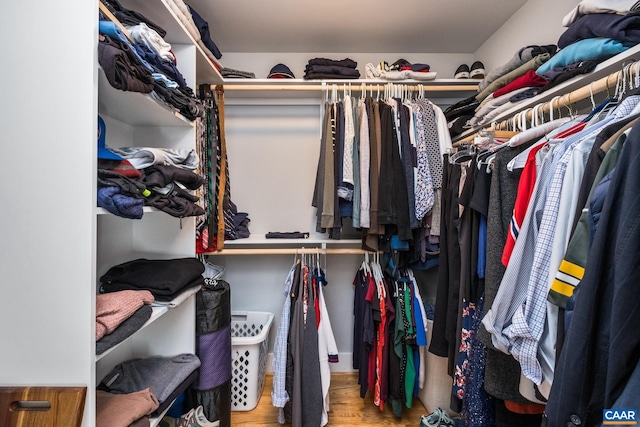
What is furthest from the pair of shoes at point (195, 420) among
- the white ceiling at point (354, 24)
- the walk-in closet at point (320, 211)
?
the white ceiling at point (354, 24)

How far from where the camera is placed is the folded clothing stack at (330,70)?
1786mm

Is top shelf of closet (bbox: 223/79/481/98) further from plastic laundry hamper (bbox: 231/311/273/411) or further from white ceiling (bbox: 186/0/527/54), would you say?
plastic laundry hamper (bbox: 231/311/273/411)

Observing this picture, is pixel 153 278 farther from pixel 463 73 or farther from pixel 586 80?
pixel 463 73

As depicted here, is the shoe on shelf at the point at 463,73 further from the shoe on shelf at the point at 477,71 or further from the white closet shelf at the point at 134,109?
the white closet shelf at the point at 134,109

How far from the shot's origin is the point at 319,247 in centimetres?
191

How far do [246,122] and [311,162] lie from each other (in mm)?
560

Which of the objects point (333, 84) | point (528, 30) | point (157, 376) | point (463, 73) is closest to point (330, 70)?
point (333, 84)

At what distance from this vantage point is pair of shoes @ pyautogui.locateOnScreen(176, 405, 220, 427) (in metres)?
1.23

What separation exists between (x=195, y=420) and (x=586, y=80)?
203 centimetres

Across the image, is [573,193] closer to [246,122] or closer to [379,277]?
[379,277]

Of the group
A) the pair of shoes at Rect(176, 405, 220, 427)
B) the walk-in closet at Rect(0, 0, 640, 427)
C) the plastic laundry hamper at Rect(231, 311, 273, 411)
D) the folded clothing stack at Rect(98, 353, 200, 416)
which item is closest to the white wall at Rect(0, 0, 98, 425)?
the walk-in closet at Rect(0, 0, 640, 427)

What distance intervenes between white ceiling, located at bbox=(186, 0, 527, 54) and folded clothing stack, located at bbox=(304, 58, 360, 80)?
0.20m

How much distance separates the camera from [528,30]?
1553mm

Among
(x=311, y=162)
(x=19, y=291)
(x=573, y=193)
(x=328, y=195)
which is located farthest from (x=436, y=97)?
(x=19, y=291)
